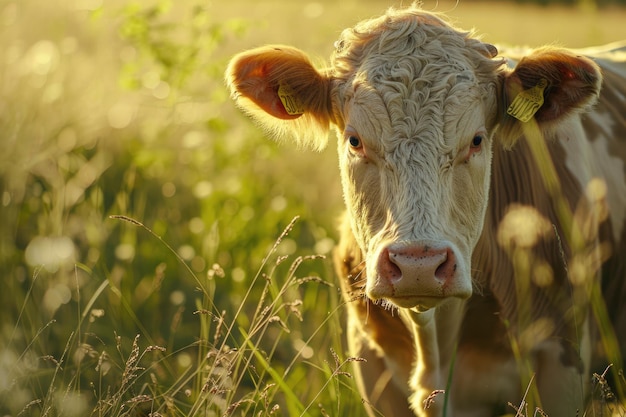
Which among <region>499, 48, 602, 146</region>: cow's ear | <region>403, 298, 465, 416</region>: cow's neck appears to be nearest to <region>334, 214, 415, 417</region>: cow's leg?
<region>403, 298, 465, 416</region>: cow's neck

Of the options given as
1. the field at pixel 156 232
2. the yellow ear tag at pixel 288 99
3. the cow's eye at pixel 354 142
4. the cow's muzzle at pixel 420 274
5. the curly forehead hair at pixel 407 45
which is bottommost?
the field at pixel 156 232

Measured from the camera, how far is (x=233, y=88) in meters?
3.93

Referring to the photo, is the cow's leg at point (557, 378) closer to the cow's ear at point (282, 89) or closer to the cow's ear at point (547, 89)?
the cow's ear at point (547, 89)

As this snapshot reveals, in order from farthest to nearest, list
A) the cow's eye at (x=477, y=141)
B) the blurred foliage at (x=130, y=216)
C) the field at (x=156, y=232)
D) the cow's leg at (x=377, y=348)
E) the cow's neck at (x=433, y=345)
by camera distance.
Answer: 1. the blurred foliage at (x=130, y=216)
2. the field at (x=156, y=232)
3. the cow's leg at (x=377, y=348)
4. the cow's neck at (x=433, y=345)
5. the cow's eye at (x=477, y=141)

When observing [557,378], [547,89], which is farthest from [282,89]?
[557,378]

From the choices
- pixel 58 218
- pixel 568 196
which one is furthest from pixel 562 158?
pixel 58 218

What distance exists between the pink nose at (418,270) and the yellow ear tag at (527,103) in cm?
82

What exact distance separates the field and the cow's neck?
0.30m

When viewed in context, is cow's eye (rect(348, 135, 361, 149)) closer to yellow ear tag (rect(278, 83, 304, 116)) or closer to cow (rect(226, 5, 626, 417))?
cow (rect(226, 5, 626, 417))

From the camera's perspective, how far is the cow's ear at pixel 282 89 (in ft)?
12.8

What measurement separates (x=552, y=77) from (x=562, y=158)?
2.16 ft

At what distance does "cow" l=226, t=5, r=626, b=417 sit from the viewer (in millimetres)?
3459

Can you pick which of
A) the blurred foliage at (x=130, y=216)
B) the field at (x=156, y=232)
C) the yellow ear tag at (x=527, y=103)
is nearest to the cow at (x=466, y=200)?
the yellow ear tag at (x=527, y=103)

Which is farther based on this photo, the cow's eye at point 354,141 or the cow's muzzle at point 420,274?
the cow's eye at point 354,141
